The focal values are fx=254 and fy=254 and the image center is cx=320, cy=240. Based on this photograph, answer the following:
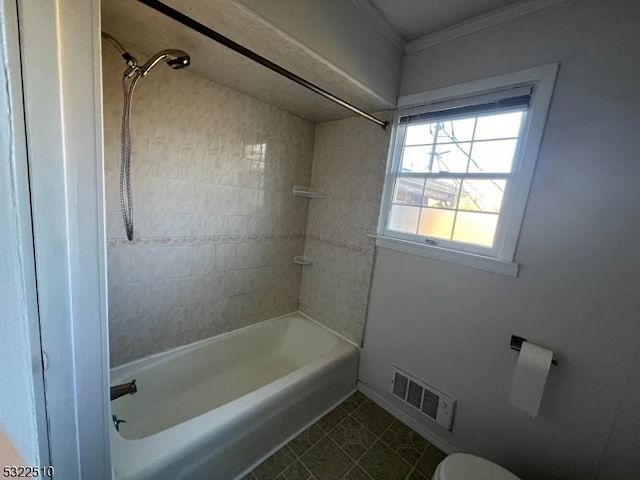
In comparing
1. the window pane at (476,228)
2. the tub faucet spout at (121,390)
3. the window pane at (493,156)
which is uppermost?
the window pane at (493,156)

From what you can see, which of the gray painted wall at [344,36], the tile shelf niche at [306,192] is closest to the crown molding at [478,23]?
the gray painted wall at [344,36]

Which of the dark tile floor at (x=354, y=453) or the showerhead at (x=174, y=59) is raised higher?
the showerhead at (x=174, y=59)

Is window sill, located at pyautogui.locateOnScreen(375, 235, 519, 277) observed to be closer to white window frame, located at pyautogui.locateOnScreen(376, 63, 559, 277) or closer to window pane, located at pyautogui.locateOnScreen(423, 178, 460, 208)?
white window frame, located at pyautogui.locateOnScreen(376, 63, 559, 277)

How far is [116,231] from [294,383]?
1359 millimetres

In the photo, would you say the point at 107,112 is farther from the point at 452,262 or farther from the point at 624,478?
the point at 624,478

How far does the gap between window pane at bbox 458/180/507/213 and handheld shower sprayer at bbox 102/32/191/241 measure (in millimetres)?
1583

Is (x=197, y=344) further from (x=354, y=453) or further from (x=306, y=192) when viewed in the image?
(x=306, y=192)

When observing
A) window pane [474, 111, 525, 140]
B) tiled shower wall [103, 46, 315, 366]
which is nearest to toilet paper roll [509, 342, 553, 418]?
window pane [474, 111, 525, 140]

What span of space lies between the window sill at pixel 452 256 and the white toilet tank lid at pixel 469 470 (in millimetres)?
874

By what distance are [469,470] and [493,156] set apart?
1.52 metres

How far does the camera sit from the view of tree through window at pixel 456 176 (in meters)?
1.38

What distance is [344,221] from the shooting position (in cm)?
210

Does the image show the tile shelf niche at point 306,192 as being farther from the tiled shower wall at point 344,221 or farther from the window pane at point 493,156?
the window pane at point 493,156

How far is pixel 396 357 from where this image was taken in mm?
1799
